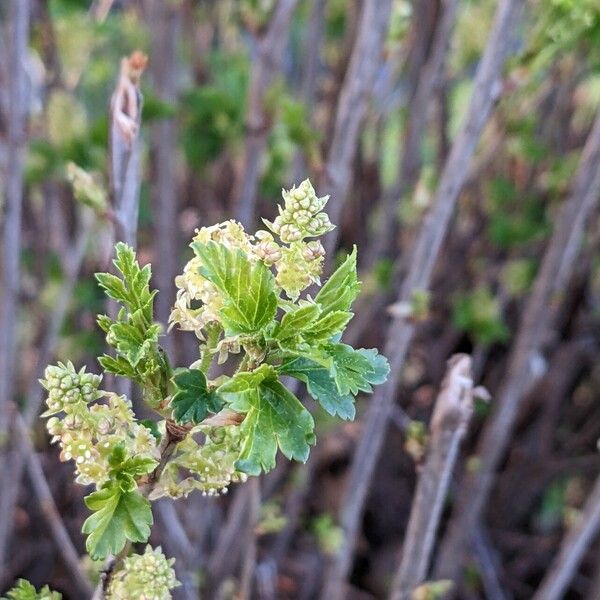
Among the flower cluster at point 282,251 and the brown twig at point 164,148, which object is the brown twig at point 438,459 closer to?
the flower cluster at point 282,251

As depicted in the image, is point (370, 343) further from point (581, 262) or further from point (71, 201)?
point (71, 201)

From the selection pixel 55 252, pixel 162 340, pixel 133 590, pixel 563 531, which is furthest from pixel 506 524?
pixel 133 590

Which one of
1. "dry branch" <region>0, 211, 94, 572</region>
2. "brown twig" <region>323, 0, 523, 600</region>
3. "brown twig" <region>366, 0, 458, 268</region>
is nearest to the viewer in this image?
"brown twig" <region>323, 0, 523, 600</region>

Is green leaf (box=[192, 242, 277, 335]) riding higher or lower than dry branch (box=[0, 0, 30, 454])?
lower

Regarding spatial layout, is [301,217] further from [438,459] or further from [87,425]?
[438,459]

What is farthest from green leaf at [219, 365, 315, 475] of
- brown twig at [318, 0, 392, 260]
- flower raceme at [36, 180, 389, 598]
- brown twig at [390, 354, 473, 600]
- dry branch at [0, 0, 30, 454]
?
dry branch at [0, 0, 30, 454]

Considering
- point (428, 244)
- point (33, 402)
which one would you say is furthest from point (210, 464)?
point (33, 402)

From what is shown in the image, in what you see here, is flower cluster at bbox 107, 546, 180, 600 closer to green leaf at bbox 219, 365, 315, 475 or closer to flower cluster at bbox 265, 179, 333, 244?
green leaf at bbox 219, 365, 315, 475
